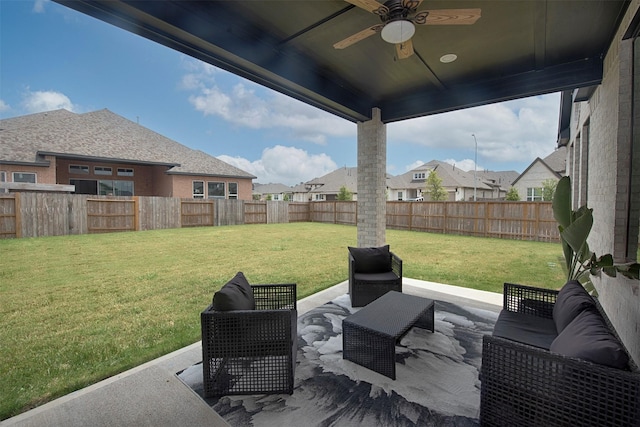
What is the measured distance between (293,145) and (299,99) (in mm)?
38415

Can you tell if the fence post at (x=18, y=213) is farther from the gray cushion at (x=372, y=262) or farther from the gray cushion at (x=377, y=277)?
the gray cushion at (x=377, y=277)

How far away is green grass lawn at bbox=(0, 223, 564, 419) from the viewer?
2.74 metres

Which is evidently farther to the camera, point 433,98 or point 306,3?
point 433,98

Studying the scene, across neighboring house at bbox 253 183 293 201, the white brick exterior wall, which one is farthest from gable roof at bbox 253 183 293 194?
the white brick exterior wall

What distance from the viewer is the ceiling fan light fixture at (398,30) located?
8.14 feet

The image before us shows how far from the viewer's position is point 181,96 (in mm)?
22016

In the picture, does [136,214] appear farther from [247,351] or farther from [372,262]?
[247,351]

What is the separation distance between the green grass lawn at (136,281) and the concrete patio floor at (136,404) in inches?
7.0

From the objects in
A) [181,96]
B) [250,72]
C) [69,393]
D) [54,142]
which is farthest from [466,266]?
[181,96]

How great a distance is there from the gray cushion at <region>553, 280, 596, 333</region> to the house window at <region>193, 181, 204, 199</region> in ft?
61.7

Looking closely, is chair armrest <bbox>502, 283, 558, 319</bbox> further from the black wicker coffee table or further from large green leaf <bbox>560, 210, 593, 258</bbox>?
the black wicker coffee table

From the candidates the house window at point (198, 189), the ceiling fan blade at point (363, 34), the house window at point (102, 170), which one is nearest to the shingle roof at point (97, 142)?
the house window at point (198, 189)

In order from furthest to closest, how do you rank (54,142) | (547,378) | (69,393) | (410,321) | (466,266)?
(54,142)
(466,266)
(410,321)
(69,393)
(547,378)

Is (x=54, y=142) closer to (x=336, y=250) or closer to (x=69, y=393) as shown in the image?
(x=336, y=250)
